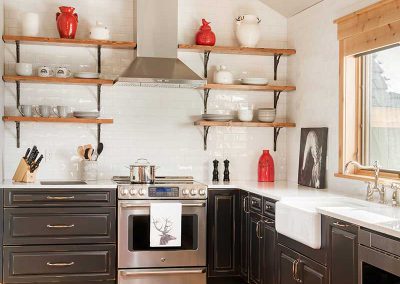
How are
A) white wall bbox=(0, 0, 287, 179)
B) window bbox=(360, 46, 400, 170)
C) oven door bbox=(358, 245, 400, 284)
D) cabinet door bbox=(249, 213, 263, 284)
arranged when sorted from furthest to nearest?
1. white wall bbox=(0, 0, 287, 179)
2. cabinet door bbox=(249, 213, 263, 284)
3. window bbox=(360, 46, 400, 170)
4. oven door bbox=(358, 245, 400, 284)

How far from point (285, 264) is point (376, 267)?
1.34 m

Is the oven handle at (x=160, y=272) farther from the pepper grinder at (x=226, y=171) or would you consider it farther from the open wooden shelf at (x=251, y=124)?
the open wooden shelf at (x=251, y=124)

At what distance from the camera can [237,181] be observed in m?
6.29

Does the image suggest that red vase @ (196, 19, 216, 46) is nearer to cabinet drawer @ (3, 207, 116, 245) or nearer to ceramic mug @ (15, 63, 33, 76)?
ceramic mug @ (15, 63, 33, 76)

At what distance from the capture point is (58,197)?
5.39m

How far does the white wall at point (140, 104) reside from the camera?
19.8 feet

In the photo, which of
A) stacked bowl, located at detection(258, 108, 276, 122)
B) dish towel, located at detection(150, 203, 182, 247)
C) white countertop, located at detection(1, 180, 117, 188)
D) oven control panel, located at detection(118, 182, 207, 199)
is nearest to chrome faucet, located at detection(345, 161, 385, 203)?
oven control panel, located at detection(118, 182, 207, 199)

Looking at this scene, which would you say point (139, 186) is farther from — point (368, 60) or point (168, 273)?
point (368, 60)

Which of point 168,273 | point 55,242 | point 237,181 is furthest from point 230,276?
point 55,242

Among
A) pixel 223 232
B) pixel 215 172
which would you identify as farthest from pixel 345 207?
pixel 215 172

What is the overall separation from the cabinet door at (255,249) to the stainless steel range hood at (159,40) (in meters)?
1.40

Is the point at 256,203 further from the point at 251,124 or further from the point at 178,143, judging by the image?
the point at 178,143

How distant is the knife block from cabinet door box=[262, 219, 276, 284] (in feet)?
7.16

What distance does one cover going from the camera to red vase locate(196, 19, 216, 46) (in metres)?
6.13
